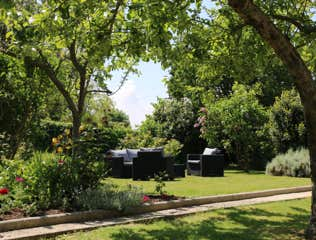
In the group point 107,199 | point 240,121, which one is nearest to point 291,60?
point 107,199

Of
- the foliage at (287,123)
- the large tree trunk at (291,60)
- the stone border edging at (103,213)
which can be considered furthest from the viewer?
the foliage at (287,123)

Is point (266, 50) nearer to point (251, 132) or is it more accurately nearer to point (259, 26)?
point (259, 26)

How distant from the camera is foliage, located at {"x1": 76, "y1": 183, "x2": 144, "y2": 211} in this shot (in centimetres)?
705

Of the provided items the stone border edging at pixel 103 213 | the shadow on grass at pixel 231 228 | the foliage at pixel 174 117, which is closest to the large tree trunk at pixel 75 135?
the stone border edging at pixel 103 213

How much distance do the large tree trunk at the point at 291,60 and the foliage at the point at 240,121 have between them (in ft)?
39.2

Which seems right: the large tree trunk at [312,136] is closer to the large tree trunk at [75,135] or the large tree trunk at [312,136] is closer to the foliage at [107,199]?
the foliage at [107,199]

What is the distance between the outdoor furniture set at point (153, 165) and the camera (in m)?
12.6

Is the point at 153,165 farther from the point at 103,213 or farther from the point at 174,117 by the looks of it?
the point at 174,117

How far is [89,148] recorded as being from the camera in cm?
787

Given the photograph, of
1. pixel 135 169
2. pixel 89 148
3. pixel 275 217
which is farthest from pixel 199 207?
pixel 135 169

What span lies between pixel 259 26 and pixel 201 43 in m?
1.91

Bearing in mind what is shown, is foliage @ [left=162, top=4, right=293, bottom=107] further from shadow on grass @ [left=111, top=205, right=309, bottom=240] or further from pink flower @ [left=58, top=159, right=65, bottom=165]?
shadow on grass @ [left=111, top=205, right=309, bottom=240]

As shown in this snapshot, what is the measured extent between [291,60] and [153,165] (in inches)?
297

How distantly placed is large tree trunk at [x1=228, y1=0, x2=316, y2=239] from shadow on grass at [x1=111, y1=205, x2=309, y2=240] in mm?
717
